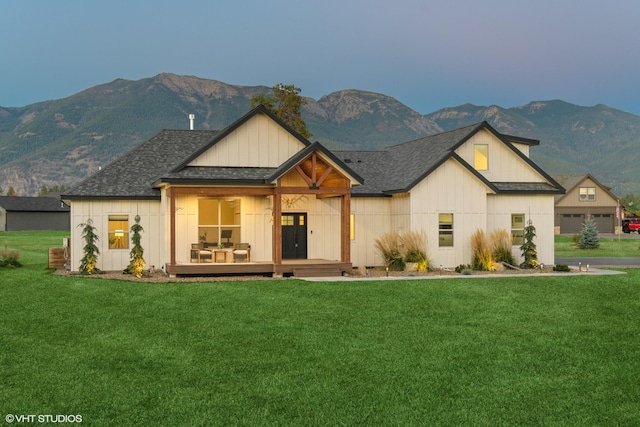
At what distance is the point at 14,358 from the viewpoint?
1128 centimetres

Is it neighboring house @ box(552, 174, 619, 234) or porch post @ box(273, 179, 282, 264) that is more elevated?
neighboring house @ box(552, 174, 619, 234)

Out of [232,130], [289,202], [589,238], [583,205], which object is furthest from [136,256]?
[583,205]

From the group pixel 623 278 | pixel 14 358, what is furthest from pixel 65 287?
pixel 623 278

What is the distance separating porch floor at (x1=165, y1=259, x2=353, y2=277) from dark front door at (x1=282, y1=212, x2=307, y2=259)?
2449 mm

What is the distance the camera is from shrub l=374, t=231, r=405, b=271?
25.9m

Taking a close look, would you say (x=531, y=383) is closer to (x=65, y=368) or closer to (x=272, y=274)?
(x=65, y=368)

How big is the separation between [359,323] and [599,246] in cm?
3451

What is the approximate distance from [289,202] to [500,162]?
8789mm

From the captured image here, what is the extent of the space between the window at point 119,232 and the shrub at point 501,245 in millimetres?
13572

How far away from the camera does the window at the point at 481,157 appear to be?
28.2m

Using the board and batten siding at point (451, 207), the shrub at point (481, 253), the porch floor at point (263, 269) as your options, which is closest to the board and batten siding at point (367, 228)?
the board and batten siding at point (451, 207)

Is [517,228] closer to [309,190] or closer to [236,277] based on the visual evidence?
[309,190]

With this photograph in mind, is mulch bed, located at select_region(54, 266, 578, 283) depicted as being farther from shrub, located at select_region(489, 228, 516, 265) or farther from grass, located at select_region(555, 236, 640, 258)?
grass, located at select_region(555, 236, 640, 258)

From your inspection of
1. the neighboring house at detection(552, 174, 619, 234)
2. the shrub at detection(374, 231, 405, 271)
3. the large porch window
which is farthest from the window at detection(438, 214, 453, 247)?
the neighboring house at detection(552, 174, 619, 234)
